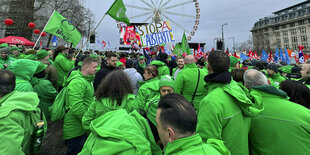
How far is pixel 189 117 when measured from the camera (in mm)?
1014

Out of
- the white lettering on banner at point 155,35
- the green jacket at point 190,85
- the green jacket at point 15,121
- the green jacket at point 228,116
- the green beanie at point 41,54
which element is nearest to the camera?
the green jacket at point 15,121

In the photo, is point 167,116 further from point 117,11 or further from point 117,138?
point 117,11

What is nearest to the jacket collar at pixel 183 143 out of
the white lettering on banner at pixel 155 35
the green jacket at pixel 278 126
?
the green jacket at pixel 278 126

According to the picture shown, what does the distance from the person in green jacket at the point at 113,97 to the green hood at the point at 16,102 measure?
0.58m

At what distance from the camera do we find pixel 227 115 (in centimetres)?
158

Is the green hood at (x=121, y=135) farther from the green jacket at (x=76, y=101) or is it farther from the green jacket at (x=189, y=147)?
the green jacket at (x=76, y=101)

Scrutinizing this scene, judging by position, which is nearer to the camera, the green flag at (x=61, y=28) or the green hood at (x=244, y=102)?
the green hood at (x=244, y=102)

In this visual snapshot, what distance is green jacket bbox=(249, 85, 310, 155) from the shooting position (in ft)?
5.29

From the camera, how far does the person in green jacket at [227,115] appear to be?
154 centimetres

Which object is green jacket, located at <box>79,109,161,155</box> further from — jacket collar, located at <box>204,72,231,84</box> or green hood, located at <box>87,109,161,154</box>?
jacket collar, located at <box>204,72,231,84</box>

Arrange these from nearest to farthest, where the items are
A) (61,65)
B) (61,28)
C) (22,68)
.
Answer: (22,68) < (61,65) < (61,28)

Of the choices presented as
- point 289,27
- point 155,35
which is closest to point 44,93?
point 155,35

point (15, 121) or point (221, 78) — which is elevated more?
point (221, 78)

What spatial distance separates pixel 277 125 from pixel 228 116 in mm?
588
